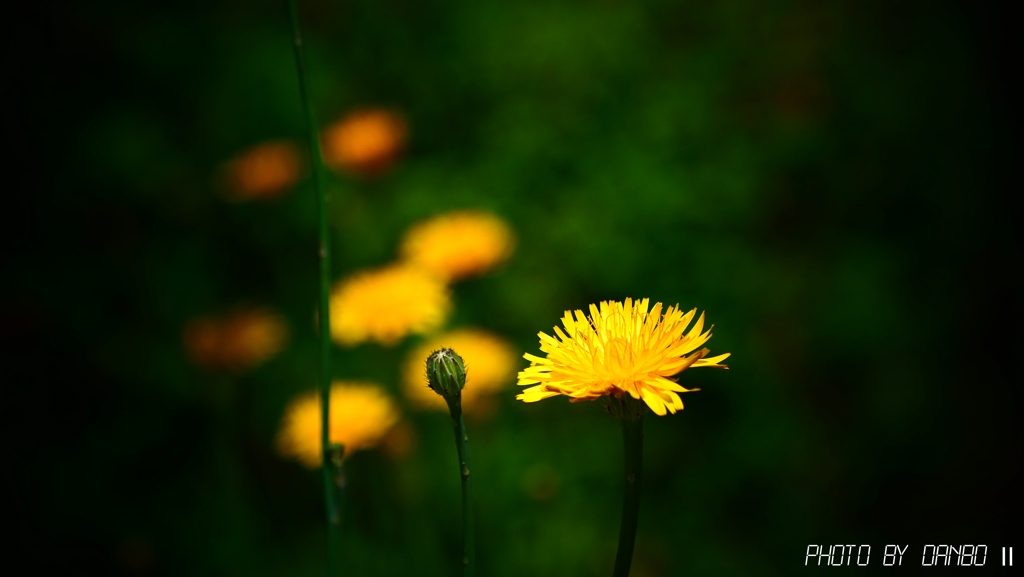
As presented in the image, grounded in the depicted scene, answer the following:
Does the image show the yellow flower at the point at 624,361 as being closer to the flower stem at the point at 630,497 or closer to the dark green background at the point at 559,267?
the flower stem at the point at 630,497

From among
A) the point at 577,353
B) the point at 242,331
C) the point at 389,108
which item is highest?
the point at 389,108

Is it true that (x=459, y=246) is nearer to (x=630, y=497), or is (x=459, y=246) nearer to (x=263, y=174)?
(x=263, y=174)

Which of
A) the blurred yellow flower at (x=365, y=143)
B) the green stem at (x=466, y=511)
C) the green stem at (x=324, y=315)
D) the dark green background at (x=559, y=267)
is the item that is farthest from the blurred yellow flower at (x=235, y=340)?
the green stem at (x=466, y=511)

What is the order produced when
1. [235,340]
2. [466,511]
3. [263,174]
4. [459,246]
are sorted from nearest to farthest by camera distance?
[466,511] → [459,246] → [235,340] → [263,174]

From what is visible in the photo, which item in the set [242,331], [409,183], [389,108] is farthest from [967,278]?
[242,331]

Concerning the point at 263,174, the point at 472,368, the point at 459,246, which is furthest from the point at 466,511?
the point at 263,174

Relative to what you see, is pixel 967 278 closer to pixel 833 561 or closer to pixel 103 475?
pixel 833 561
